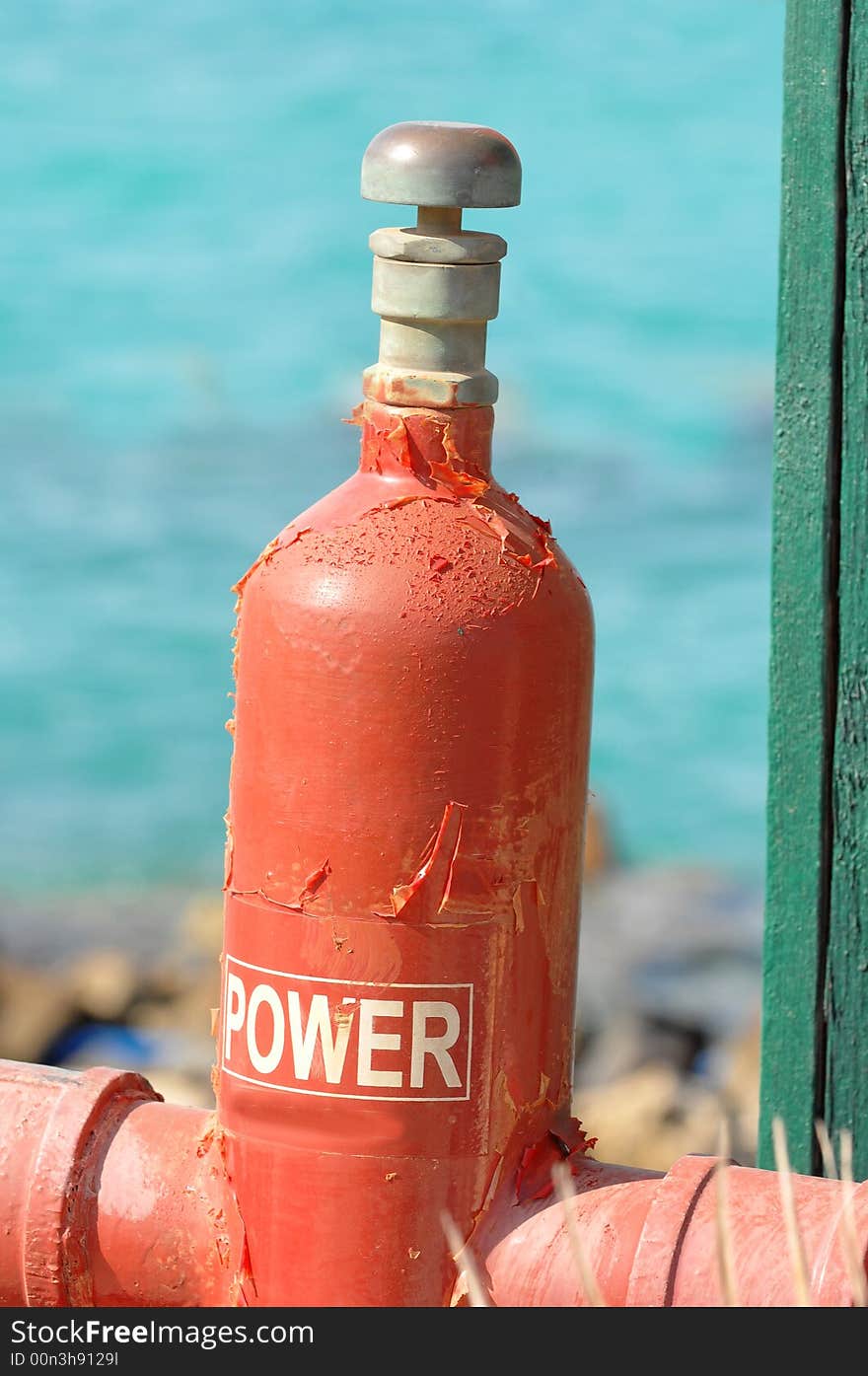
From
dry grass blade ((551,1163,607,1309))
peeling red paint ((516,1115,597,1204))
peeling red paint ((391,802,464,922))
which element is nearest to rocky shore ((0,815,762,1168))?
peeling red paint ((516,1115,597,1204))

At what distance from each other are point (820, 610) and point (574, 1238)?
2.92 ft

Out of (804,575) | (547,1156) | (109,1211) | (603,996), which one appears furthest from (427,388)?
(603,996)

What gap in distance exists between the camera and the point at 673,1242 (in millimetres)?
1658

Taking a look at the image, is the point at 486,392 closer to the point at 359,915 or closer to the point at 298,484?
the point at 359,915

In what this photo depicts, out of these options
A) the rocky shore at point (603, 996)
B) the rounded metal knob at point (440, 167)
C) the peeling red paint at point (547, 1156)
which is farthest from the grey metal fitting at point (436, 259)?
the rocky shore at point (603, 996)

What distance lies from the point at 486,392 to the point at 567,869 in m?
0.46

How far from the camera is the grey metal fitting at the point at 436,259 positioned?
170 cm

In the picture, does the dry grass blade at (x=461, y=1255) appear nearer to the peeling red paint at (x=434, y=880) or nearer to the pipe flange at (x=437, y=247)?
the peeling red paint at (x=434, y=880)

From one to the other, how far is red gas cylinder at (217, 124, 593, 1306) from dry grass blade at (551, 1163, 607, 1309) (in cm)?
6

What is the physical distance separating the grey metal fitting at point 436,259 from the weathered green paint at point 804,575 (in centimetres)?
48

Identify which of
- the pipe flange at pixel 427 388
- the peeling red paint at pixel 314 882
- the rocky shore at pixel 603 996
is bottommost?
the rocky shore at pixel 603 996

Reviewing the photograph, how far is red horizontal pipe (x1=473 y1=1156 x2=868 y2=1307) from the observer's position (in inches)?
63.9

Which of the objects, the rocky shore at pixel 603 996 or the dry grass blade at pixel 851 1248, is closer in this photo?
the dry grass blade at pixel 851 1248
